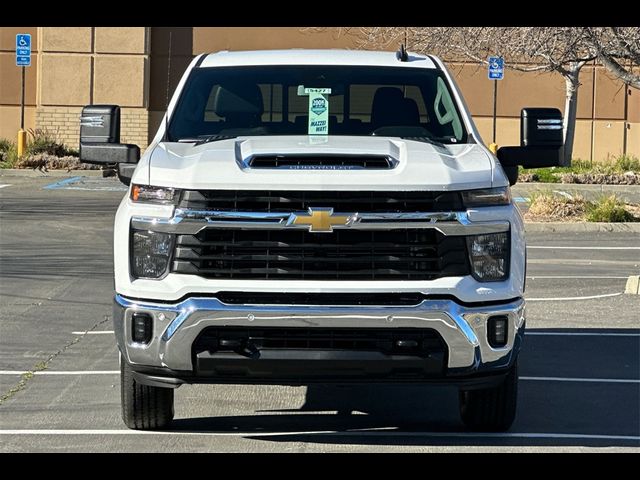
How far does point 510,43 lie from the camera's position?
23.3 metres

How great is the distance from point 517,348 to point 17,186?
19.3m

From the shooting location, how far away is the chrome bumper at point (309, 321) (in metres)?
6.60

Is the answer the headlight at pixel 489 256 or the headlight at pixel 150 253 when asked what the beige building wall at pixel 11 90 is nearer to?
the headlight at pixel 150 253

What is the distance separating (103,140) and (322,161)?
71.0 inches

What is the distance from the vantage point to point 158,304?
671cm

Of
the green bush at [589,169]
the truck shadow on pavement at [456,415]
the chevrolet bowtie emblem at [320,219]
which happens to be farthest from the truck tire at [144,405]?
the green bush at [589,169]

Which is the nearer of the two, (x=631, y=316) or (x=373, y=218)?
(x=373, y=218)

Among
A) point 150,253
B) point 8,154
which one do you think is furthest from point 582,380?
point 8,154

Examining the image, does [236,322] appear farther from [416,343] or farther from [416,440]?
[416,440]

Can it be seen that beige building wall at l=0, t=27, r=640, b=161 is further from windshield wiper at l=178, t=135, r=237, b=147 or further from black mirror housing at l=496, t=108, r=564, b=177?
windshield wiper at l=178, t=135, r=237, b=147

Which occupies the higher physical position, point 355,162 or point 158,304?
point 355,162

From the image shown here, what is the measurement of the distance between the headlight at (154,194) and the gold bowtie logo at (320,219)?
0.62m

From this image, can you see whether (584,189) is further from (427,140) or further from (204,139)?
(204,139)

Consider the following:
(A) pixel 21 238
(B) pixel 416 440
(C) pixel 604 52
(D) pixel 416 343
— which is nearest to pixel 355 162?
(D) pixel 416 343
